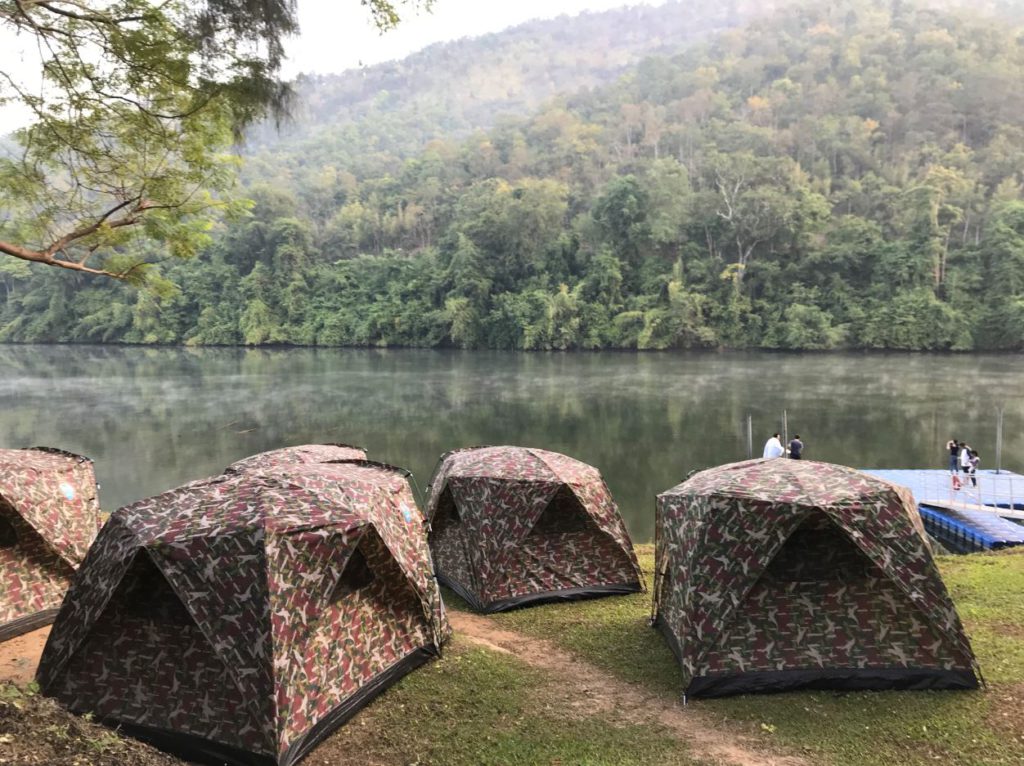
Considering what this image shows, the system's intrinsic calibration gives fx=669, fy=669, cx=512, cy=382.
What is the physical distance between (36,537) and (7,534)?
0.92ft

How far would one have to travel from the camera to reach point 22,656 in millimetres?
6996

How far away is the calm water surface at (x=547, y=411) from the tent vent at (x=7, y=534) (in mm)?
11210

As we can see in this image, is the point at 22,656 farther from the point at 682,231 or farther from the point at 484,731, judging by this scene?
the point at 682,231

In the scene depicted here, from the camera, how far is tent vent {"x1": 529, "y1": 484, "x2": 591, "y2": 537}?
8.57 metres

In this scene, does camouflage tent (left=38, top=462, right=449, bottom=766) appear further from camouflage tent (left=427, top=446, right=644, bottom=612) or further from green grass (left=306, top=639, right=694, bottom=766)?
camouflage tent (left=427, top=446, right=644, bottom=612)

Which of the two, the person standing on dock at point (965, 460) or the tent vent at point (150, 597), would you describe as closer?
the tent vent at point (150, 597)

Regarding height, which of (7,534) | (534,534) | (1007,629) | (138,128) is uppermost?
(138,128)

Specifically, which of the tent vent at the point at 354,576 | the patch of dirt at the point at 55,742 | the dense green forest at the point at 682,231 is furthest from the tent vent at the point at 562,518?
the dense green forest at the point at 682,231

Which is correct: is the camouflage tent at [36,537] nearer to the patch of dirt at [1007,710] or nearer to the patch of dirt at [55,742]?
the patch of dirt at [55,742]

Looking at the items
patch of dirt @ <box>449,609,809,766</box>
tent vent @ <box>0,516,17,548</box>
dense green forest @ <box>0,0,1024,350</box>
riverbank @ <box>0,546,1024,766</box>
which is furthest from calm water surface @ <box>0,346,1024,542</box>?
tent vent @ <box>0,516,17,548</box>

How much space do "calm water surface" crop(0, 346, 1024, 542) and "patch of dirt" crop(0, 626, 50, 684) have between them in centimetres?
1138

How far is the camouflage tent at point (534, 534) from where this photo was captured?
845 cm

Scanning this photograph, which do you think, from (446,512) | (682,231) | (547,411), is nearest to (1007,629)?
(446,512)

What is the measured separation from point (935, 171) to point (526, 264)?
3182 centimetres
